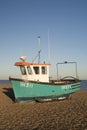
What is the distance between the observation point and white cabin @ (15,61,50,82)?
71.5ft

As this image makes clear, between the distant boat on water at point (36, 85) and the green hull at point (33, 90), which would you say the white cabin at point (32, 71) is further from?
the green hull at point (33, 90)

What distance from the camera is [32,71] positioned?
2181cm

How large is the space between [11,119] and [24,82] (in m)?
6.60

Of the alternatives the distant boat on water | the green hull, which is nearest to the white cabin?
the distant boat on water

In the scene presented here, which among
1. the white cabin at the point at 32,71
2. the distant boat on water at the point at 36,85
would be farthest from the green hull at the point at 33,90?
the white cabin at the point at 32,71

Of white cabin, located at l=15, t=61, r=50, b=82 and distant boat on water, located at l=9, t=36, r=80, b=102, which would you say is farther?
white cabin, located at l=15, t=61, r=50, b=82

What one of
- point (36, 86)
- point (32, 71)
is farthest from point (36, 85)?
point (32, 71)

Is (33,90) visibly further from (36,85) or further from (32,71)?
(32,71)

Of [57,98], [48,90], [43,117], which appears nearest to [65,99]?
[57,98]

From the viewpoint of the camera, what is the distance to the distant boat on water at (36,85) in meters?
20.1

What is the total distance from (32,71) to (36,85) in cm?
208

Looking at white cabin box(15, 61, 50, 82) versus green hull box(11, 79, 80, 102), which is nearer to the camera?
green hull box(11, 79, 80, 102)

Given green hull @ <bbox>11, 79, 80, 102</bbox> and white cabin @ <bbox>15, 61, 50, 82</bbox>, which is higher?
white cabin @ <bbox>15, 61, 50, 82</bbox>

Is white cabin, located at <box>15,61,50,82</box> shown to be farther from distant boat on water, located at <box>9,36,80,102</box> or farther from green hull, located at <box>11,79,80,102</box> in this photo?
green hull, located at <box>11,79,80,102</box>
